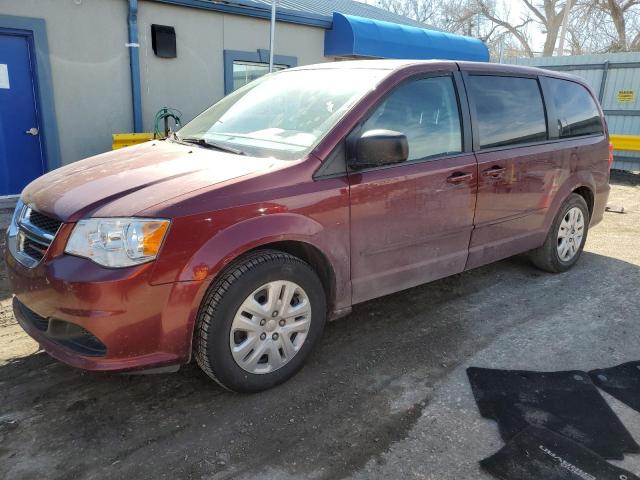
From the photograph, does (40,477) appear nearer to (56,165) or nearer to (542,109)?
(542,109)

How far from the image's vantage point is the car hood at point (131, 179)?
2.62 meters

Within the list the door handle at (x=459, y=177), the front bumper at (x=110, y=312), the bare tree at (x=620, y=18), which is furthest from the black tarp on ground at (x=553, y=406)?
the bare tree at (x=620, y=18)

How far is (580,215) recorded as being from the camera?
5.11m

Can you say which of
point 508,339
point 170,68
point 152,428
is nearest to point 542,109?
point 508,339

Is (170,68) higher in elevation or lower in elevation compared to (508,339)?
higher

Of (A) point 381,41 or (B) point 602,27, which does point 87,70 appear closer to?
(A) point 381,41

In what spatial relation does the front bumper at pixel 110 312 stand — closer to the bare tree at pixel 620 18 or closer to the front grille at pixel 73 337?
the front grille at pixel 73 337

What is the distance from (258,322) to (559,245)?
3.38 m

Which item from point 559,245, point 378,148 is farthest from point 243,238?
point 559,245

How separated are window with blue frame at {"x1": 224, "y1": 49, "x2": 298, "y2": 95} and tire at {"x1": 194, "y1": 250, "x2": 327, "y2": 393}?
705 centimetres

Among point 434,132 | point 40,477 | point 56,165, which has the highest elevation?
point 434,132

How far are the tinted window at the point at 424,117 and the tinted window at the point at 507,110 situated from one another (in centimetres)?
26

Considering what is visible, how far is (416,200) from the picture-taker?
3.45 m

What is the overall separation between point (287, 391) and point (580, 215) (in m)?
3.60
